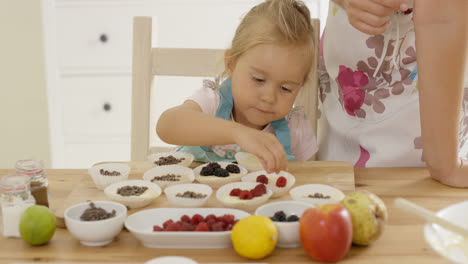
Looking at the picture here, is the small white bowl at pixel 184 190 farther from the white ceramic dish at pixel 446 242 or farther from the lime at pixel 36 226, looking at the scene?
the white ceramic dish at pixel 446 242

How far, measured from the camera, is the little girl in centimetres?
127

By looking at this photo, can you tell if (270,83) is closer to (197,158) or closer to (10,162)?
(197,158)

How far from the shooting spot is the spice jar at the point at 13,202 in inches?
34.8

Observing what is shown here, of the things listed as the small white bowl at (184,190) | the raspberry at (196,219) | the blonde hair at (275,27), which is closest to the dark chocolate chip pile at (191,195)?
the small white bowl at (184,190)

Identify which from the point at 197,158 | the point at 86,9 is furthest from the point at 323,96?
the point at 86,9

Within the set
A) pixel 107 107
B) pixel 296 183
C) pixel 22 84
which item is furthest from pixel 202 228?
pixel 22 84

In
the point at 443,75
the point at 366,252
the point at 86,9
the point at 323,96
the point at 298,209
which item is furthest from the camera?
the point at 86,9

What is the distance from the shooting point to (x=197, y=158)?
4.62 feet

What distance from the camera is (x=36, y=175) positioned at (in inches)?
37.8

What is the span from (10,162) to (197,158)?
1845 mm

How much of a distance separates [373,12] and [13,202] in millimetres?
828

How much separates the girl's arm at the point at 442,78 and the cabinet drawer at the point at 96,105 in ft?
6.42

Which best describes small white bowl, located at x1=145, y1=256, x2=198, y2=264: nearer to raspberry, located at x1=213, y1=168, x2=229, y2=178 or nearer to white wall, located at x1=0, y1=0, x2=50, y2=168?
raspberry, located at x1=213, y1=168, x2=229, y2=178

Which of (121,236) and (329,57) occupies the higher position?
(329,57)
